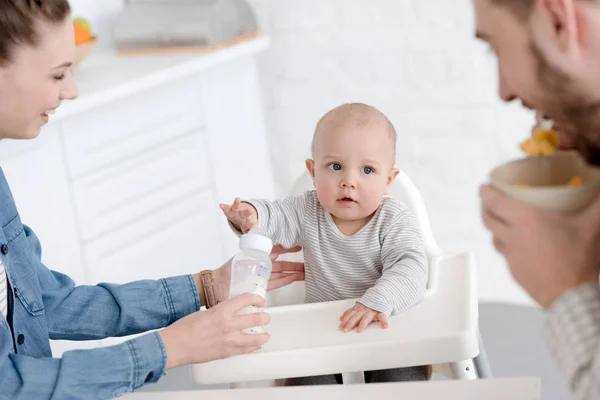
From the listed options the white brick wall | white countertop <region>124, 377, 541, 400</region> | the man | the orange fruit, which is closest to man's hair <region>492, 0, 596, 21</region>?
the man

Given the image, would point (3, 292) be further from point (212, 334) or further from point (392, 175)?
point (392, 175)

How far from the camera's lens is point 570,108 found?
35.9 inches

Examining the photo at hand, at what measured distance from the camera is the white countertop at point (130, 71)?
7.86 ft

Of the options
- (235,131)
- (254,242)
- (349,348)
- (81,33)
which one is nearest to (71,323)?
(254,242)

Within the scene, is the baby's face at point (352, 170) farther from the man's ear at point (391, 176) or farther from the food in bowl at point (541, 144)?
the food in bowl at point (541, 144)

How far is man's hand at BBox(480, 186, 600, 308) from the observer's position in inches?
36.3

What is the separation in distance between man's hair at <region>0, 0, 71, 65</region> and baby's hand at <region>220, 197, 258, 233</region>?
0.43m

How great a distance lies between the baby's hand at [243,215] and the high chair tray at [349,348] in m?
0.25

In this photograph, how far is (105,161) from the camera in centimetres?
255

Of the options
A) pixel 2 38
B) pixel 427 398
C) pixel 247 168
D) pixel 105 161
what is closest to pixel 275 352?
pixel 427 398

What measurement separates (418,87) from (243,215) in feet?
5.18

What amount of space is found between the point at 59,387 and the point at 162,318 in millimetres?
321

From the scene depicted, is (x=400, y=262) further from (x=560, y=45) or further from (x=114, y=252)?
(x=114, y=252)

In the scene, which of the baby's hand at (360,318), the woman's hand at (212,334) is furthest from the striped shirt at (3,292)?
the baby's hand at (360,318)
